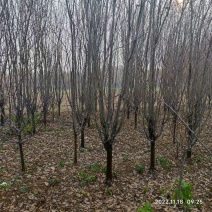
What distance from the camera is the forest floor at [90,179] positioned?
390cm

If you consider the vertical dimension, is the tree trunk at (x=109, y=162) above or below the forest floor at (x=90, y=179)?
above

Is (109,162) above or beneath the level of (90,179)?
above

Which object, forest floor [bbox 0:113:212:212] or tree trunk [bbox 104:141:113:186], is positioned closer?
forest floor [bbox 0:113:212:212]

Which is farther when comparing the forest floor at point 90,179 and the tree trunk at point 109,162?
the tree trunk at point 109,162

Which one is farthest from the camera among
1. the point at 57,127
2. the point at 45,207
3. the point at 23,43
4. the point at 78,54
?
the point at 57,127

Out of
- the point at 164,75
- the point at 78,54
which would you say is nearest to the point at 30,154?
the point at 78,54

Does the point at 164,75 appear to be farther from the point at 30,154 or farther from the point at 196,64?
the point at 30,154

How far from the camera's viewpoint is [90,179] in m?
4.62

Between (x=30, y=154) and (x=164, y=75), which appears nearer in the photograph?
(x=164, y=75)

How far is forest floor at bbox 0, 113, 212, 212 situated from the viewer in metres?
3.90

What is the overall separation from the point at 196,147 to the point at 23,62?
19.2ft

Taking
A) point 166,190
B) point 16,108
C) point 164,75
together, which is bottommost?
point 166,190

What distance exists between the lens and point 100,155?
629cm

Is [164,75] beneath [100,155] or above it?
above
